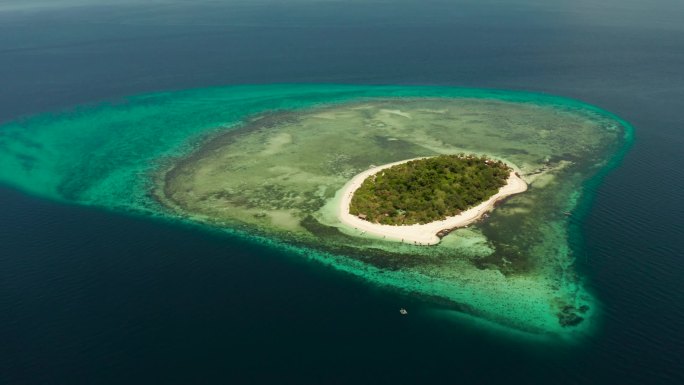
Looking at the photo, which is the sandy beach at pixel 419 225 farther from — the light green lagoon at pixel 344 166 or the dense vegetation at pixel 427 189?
the light green lagoon at pixel 344 166

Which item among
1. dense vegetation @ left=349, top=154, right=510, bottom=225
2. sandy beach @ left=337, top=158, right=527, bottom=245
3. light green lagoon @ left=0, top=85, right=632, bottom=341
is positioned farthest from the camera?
dense vegetation @ left=349, top=154, right=510, bottom=225

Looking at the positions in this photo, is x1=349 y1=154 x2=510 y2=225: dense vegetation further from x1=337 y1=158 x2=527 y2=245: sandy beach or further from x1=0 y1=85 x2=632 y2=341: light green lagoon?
x1=0 y1=85 x2=632 y2=341: light green lagoon

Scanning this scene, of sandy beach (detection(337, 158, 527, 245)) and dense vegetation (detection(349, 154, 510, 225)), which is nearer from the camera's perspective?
sandy beach (detection(337, 158, 527, 245))

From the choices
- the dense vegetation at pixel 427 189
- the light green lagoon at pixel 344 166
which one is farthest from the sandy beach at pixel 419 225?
the light green lagoon at pixel 344 166

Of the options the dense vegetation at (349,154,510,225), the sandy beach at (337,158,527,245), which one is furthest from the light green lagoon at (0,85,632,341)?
the dense vegetation at (349,154,510,225)

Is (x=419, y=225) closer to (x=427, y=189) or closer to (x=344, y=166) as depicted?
(x=427, y=189)

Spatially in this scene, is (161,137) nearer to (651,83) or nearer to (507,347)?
(507,347)

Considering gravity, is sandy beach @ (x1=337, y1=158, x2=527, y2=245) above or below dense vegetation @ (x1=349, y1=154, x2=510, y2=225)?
below
